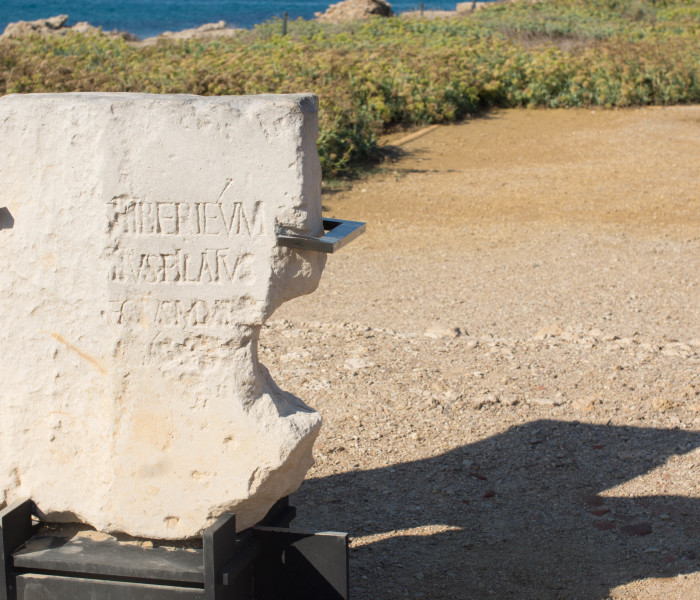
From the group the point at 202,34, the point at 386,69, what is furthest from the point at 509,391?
the point at 202,34

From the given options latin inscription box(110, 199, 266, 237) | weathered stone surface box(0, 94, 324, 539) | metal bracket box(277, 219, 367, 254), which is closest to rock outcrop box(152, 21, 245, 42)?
weathered stone surface box(0, 94, 324, 539)

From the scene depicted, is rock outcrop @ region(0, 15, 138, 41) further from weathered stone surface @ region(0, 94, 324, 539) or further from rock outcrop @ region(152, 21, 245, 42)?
weathered stone surface @ region(0, 94, 324, 539)

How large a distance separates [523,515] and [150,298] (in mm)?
1841

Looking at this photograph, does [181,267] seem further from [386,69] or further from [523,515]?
[386,69]

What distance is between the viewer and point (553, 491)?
371 centimetres

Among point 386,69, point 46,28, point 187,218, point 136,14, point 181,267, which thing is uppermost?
point 136,14

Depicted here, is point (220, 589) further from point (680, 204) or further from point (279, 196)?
point (680, 204)

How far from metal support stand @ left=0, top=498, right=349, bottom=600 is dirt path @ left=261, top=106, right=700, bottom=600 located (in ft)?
1.43

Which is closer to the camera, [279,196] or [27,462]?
[279,196]

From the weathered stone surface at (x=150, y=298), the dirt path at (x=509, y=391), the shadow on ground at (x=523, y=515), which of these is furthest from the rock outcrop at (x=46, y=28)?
the weathered stone surface at (x=150, y=298)

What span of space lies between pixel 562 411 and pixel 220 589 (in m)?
2.36

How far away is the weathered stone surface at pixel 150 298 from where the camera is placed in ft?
8.27

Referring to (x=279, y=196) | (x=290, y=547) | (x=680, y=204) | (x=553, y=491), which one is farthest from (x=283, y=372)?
(x=680, y=204)

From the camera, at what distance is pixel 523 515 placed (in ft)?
11.6
